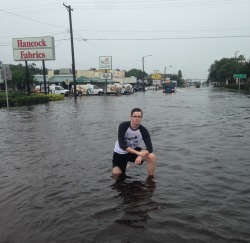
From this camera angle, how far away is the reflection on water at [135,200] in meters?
4.83

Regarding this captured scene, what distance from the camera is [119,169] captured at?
6879mm

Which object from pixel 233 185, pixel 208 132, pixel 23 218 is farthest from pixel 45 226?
pixel 208 132

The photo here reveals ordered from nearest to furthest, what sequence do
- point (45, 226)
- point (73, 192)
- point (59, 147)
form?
point (45, 226) → point (73, 192) → point (59, 147)

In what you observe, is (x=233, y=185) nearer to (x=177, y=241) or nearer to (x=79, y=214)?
(x=177, y=241)

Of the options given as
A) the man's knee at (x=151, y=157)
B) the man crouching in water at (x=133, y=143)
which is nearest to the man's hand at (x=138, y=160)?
the man crouching in water at (x=133, y=143)

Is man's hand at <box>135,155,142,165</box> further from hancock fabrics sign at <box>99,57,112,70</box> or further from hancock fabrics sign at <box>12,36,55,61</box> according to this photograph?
hancock fabrics sign at <box>99,57,112,70</box>

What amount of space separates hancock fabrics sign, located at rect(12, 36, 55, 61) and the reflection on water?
34838mm

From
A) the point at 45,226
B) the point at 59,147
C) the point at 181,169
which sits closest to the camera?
the point at 45,226

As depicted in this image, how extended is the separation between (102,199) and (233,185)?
2.47 metres

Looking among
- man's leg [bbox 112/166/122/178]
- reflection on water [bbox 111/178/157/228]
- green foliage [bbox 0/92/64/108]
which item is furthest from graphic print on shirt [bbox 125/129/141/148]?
green foliage [bbox 0/92/64/108]

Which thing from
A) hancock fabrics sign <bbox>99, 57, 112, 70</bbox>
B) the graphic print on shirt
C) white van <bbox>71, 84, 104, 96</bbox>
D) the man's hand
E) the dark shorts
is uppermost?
hancock fabrics sign <bbox>99, 57, 112, 70</bbox>

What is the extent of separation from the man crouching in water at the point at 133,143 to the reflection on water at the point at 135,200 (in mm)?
419

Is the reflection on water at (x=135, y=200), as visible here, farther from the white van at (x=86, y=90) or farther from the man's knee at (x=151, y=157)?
the white van at (x=86, y=90)

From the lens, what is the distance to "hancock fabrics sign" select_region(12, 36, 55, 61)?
3922cm
